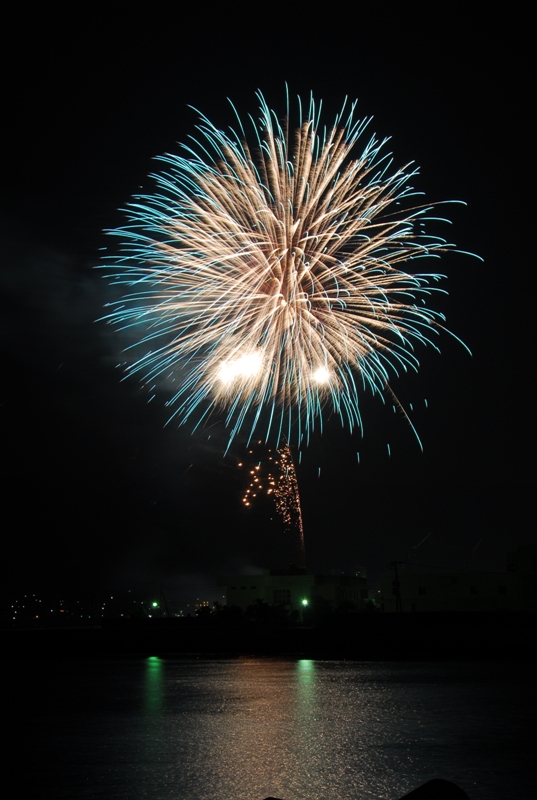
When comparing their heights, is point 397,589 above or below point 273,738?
above

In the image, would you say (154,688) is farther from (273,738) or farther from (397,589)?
(397,589)

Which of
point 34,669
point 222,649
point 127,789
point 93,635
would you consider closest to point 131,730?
point 127,789

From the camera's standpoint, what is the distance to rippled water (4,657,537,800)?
850cm

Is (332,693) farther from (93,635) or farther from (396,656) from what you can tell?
(93,635)

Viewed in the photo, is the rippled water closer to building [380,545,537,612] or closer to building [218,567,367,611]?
building [380,545,537,612]

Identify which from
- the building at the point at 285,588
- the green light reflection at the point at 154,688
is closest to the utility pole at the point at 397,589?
the building at the point at 285,588

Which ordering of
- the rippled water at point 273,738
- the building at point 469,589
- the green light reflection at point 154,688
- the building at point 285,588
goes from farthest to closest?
the building at point 285,588 → the building at point 469,589 → the green light reflection at point 154,688 → the rippled water at point 273,738

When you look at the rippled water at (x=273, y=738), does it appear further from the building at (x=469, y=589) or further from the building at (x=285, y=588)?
the building at (x=285, y=588)

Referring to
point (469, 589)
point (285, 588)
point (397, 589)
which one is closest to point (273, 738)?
point (397, 589)

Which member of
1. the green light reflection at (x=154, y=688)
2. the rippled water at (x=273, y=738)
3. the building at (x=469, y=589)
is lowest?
the rippled water at (x=273, y=738)

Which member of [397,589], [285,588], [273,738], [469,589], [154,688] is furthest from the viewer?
[285,588]

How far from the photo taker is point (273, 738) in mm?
11547

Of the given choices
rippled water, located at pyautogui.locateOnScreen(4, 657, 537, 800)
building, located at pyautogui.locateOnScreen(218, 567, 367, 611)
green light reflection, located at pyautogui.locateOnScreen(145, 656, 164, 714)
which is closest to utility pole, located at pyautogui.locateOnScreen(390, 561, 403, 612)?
building, located at pyautogui.locateOnScreen(218, 567, 367, 611)

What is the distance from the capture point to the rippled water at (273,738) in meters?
8.50
